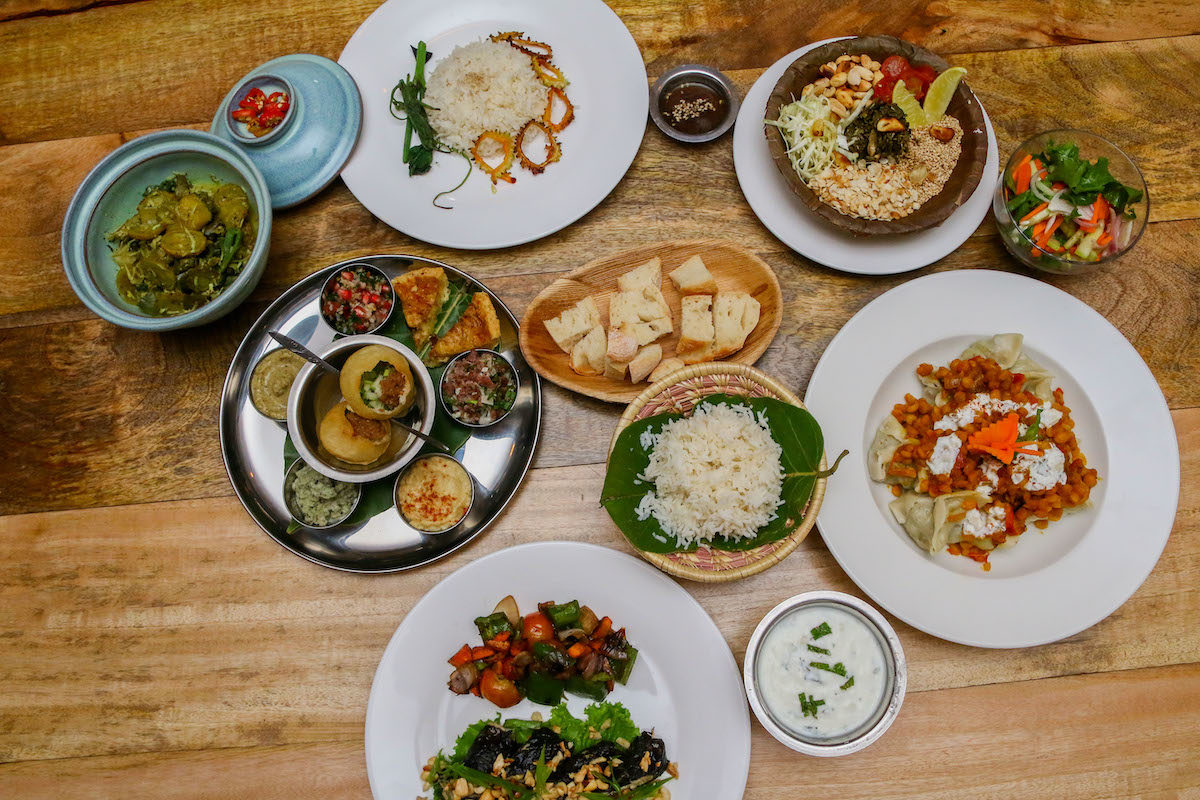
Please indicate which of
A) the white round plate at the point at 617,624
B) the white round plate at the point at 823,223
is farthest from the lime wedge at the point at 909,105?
the white round plate at the point at 617,624

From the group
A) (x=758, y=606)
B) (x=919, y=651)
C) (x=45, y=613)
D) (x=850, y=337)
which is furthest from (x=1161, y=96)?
(x=45, y=613)

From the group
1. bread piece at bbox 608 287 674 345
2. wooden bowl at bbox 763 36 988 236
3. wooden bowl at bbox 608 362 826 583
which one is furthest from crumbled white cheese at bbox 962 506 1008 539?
bread piece at bbox 608 287 674 345

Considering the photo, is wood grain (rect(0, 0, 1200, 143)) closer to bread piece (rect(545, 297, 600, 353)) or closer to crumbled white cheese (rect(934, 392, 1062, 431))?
bread piece (rect(545, 297, 600, 353))

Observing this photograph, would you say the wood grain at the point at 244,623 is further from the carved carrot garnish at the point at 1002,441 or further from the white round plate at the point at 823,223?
the white round plate at the point at 823,223

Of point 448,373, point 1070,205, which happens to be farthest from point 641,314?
point 1070,205

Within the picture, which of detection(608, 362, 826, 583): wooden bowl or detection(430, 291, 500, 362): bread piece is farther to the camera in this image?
detection(430, 291, 500, 362): bread piece

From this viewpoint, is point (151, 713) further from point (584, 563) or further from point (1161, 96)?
point (1161, 96)
